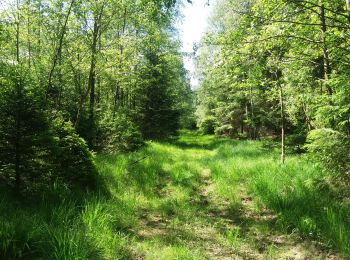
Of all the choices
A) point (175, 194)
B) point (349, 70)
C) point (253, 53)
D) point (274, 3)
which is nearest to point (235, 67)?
point (253, 53)

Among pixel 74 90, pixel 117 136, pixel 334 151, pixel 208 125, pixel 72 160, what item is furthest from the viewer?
pixel 208 125

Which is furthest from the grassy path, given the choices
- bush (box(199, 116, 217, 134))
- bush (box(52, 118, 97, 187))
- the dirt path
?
bush (box(199, 116, 217, 134))

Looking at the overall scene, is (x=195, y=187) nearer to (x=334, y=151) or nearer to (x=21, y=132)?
(x=334, y=151)

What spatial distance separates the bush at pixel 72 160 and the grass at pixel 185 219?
0.56m

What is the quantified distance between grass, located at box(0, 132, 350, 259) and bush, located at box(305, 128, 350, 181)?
0.46 meters

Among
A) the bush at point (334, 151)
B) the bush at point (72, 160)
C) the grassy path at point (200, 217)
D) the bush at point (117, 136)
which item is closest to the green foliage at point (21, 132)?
the bush at point (72, 160)

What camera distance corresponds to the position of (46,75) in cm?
1440

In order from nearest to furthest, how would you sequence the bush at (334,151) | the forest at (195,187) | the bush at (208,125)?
1. the forest at (195,187)
2. the bush at (334,151)
3. the bush at (208,125)

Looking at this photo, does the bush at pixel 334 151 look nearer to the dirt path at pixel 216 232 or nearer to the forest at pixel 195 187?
the forest at pixel 195 187

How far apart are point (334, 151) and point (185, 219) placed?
3.28 m

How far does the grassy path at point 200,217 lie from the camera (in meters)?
3.82

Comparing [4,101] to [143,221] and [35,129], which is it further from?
[143,221]

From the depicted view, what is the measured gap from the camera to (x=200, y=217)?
519 cm

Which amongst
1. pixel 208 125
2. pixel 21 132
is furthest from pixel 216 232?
pixel 208 125
